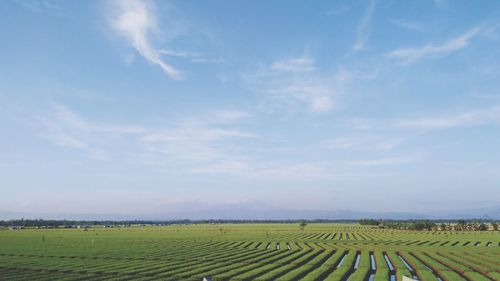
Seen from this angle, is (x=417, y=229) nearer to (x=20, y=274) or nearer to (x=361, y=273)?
(x=361, y=273)

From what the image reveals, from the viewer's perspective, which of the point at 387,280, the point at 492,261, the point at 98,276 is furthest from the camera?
the point at 492,261

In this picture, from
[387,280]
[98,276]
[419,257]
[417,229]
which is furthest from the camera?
[417,229]

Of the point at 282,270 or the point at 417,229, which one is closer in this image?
the point at 282,270

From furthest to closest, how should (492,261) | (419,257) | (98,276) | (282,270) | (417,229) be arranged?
(417,229) → (419,257) → (492,261) → (282,270) → (98,276)

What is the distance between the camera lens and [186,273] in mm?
34875

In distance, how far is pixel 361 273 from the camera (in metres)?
34.9

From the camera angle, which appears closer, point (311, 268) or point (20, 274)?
point (20, 274)

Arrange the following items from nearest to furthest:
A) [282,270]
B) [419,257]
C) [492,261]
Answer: [282,270], [492,261], [419,257]

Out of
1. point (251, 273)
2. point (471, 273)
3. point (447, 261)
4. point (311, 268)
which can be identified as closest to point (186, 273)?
point (251, 273)

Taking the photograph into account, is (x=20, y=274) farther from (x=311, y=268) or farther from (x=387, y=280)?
(x=387, y=280)

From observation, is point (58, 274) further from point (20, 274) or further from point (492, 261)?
point (492, 261)

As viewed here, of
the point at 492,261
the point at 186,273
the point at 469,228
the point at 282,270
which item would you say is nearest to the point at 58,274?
the point at 186,273

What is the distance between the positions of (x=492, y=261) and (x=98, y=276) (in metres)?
35.7

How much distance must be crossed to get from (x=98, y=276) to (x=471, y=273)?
2851 centimetres
